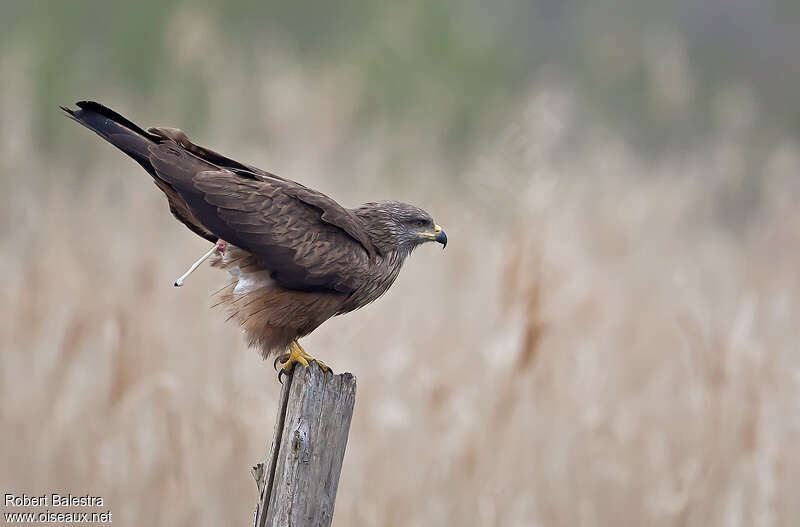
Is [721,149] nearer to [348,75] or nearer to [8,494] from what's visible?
[348,75]

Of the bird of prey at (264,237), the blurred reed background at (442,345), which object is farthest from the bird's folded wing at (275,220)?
the blurred reed background at (442,345)

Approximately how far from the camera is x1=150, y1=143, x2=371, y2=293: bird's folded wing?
11.8ft

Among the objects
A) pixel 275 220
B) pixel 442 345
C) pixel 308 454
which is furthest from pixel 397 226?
pixel 442 345

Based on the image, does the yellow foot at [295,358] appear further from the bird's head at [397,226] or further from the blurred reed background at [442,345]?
the blurred reed background at [442,345]

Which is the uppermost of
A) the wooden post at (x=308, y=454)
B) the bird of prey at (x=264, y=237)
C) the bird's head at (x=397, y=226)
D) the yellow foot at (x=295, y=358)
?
the bird's head at (x=397, y=226)

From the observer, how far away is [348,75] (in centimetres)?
1236

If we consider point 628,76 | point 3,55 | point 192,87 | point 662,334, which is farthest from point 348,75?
point 662,334

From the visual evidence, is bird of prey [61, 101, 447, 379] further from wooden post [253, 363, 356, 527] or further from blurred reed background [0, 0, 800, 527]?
blurred reed background [0, 0, 800, 527]

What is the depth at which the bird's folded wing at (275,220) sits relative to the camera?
11.8 feet

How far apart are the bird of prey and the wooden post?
35 cm

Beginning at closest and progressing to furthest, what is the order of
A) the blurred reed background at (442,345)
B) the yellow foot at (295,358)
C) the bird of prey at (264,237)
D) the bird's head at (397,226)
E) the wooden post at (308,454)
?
the wooden post at (308,454)
the bird of prey at (264,237)
the yellow foot at (295,358)
the bird's head at (397,226)
the blurred reed background at (442,345)

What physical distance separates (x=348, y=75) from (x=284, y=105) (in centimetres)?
334

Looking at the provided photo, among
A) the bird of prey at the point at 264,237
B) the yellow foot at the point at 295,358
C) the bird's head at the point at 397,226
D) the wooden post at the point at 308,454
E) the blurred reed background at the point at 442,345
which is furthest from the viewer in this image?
the blurred reed background at the point at 442,345

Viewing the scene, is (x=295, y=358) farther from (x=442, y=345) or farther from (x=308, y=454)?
(x=442, y=345)
